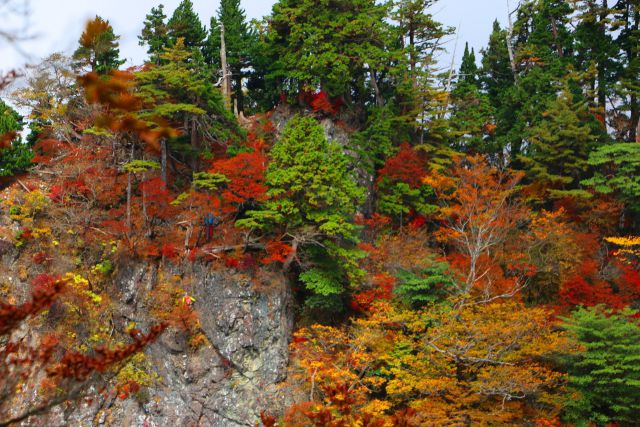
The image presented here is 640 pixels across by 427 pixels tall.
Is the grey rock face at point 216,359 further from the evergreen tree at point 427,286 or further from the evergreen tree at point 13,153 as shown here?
the evergreen tree at point 13,153

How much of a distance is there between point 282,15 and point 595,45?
15.3 meters

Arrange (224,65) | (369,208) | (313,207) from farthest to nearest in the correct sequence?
(224,65)
(369,208)
(313,207)

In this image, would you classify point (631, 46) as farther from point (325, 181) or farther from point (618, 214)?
point (325, 181)

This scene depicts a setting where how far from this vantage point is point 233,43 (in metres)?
26.5

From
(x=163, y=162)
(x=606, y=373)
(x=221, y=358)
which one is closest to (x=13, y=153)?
(x=163, y=162)

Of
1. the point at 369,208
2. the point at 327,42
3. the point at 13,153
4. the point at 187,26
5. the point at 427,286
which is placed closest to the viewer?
the point at 427,286

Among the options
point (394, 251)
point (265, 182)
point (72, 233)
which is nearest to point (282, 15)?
point (265, 182)

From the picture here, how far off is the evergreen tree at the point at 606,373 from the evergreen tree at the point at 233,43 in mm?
19817

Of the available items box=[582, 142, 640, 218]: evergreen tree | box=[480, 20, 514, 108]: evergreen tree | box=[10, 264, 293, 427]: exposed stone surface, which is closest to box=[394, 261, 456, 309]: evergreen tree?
box=[10, 264, 293, 427]: exposed stone surface

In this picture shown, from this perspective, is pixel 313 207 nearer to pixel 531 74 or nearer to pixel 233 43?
pixel 233 43

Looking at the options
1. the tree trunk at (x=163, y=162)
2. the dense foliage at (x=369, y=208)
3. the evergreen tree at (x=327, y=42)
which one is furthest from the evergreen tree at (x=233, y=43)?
the tree trunk at (x=163, y=162)

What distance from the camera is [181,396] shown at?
47.5ft

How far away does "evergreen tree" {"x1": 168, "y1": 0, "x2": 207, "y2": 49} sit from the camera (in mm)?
23405

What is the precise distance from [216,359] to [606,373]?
11320 mm
